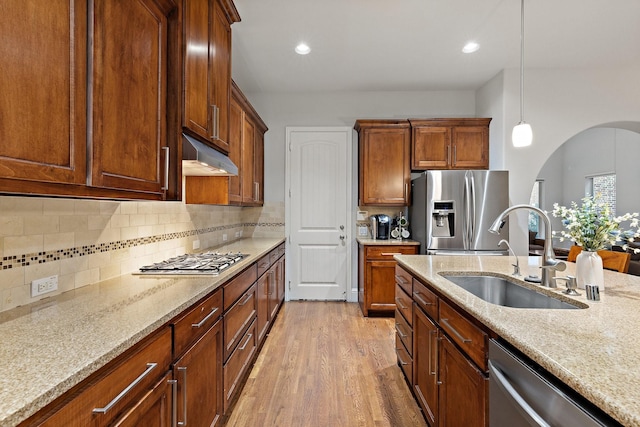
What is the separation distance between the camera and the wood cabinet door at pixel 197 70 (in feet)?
5.72

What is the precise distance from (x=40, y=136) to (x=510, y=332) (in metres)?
1.53

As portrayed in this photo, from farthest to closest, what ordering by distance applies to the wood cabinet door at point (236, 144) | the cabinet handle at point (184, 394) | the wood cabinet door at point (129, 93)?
the wood cabinet door at point (236, 144), the cabinet handle at point (184, 394), the wood cabinet door at point (129, 93)

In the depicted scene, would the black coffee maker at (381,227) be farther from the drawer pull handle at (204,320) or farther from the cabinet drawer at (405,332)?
the drawer pull handle at (204,320)

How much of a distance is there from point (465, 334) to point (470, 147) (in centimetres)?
330

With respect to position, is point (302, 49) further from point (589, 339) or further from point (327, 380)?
point (589, 339)

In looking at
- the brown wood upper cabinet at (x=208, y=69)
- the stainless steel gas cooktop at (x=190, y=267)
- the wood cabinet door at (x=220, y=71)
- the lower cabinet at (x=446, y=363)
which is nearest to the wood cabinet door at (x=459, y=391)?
the lower cabinet at (x=446, y=363)

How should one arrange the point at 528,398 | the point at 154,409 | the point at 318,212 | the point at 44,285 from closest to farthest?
1. the point at 528,398
2. the point at 154,409
3. the point at 44,285
4. the point at 318,212

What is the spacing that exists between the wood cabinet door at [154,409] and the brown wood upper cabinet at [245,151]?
1.91m

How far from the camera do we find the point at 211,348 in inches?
65.6

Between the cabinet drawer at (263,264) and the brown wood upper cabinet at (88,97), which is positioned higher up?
the brown wood upper cabinet at (88,97)

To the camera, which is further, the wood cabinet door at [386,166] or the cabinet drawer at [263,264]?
the wood cabinet door at [386,166]

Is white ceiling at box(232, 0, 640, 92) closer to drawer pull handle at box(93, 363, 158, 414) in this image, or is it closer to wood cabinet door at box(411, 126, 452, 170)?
wood cabinet door at box(411, 126, 452, 170)

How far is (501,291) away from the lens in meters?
1.94

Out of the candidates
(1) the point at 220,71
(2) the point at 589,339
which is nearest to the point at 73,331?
(2) the point at 589,339
